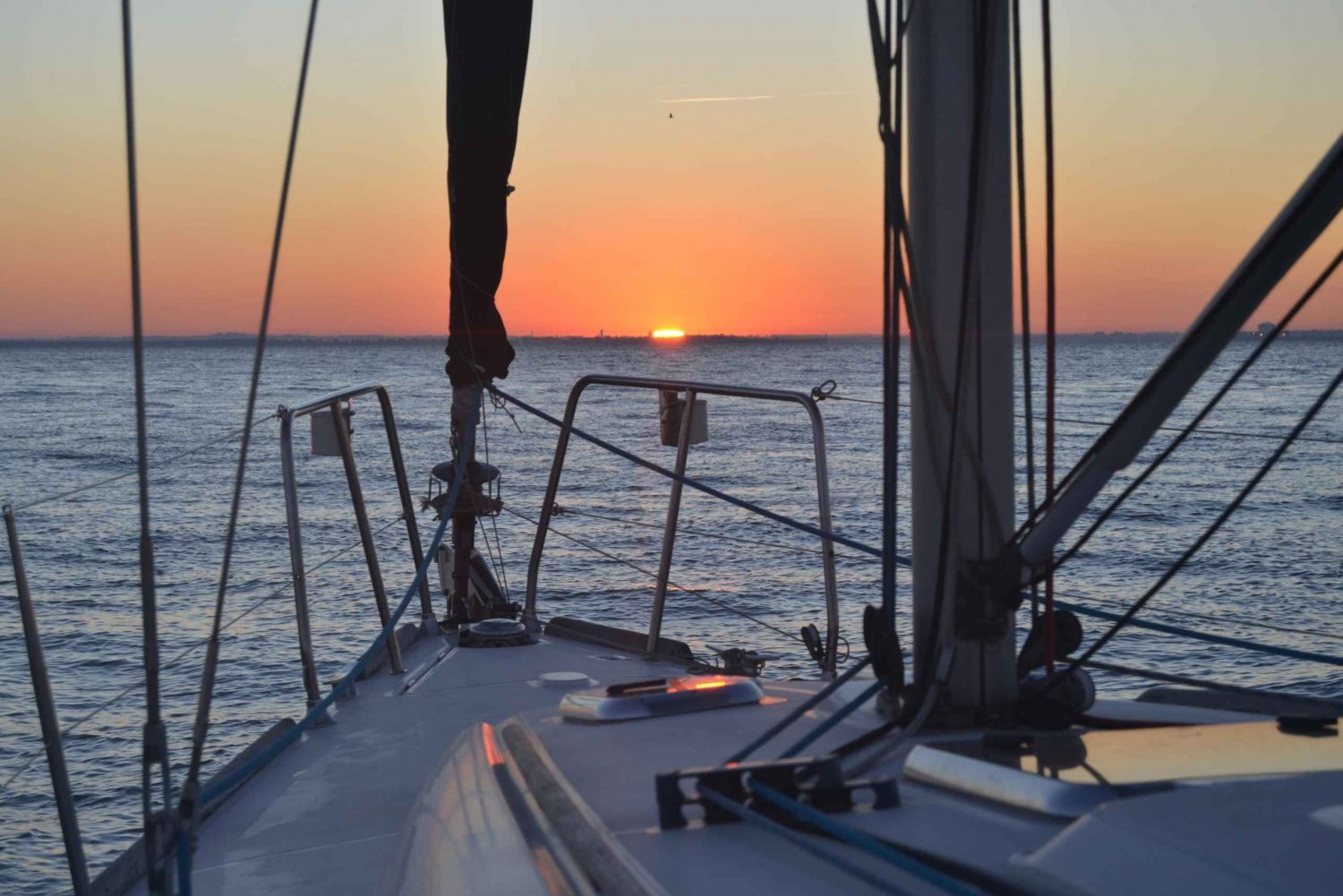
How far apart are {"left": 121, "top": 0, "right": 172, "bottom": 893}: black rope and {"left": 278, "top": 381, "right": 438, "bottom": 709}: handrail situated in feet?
5.30

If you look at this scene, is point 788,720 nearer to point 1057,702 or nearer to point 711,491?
point 1057,702

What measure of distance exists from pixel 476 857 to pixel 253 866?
4.38 feet

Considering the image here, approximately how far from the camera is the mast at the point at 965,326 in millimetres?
1854

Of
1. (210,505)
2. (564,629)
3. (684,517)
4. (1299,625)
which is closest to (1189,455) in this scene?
(684,517)

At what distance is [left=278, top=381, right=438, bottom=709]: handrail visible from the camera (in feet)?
11.8

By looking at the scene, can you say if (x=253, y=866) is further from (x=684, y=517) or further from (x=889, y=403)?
(x=684, y=517)

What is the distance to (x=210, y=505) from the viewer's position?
66.6 feet

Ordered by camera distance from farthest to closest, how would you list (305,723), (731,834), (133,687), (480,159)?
(480,159) → (133,687) → (305,723) → (731,834)

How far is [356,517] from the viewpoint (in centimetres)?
423

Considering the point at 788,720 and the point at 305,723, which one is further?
the point at 305,723

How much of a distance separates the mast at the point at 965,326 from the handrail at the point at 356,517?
194 centimetres

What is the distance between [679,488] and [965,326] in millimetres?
2503

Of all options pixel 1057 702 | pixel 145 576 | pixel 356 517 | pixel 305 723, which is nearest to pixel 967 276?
pixel 1057 702

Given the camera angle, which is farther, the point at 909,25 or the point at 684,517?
the point at 684,517
